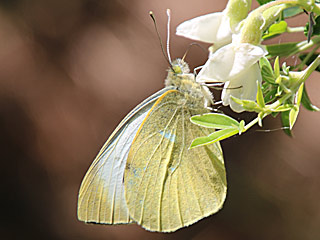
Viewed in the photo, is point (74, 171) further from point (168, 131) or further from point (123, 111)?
point (168, 131)

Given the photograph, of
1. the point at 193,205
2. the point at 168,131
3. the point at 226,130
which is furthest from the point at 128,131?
the point at 226,130

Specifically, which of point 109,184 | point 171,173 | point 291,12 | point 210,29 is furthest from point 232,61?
point 109,184

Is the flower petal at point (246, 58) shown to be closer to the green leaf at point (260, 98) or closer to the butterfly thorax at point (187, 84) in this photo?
the green leaf at point (260, 98)

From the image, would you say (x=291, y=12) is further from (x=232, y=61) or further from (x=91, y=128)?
(x=91, y=128)

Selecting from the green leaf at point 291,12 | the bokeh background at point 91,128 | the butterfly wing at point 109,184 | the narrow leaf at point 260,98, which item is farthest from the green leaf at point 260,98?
the bokeh background at point 91,128

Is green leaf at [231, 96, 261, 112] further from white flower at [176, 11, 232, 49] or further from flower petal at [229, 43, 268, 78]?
white flower at [176, 11, 232, 49]
